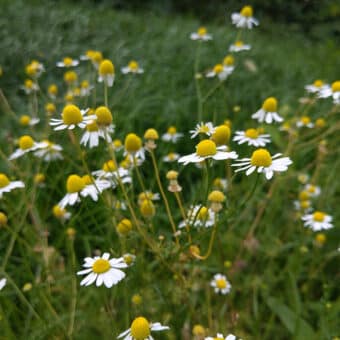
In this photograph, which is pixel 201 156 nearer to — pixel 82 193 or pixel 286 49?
pixel 82 193

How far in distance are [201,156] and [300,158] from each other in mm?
1385

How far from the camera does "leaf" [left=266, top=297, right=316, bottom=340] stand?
118 centimetres

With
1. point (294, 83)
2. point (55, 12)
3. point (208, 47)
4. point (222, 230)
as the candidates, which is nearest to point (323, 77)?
point (294, 83)

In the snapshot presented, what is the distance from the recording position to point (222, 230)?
1.69 m

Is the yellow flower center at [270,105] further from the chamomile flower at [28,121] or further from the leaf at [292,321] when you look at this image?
the chamomile flower at [28,121]

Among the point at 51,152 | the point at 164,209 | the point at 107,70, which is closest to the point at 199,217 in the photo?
the point at 107,70

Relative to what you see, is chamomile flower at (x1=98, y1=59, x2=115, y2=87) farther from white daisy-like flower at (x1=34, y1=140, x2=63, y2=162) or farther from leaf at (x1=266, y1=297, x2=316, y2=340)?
leaf at (x1=266, y1=297, x2=316, y2=340)

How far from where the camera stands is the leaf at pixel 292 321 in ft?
3.88

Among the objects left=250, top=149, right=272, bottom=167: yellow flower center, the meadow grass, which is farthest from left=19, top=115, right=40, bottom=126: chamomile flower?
left=250, top=149, right=272, bottom=167: yellow flower center

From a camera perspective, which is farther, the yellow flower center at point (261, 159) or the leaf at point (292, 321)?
the leaf at point (292, 321)

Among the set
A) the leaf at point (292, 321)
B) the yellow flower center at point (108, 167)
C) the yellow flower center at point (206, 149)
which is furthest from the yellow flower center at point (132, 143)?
the leaf at point (292, 321)

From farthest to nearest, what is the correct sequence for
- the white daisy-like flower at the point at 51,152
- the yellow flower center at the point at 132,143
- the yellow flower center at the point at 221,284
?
the white daisy-like flower at the point at 51,152, the yellow flower center at the point at 221,284, the yellow flower center at the point at 132,143

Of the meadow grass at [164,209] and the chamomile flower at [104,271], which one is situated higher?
the chamomile flower at [104,271]

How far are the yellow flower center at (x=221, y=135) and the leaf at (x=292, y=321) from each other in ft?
1.67
